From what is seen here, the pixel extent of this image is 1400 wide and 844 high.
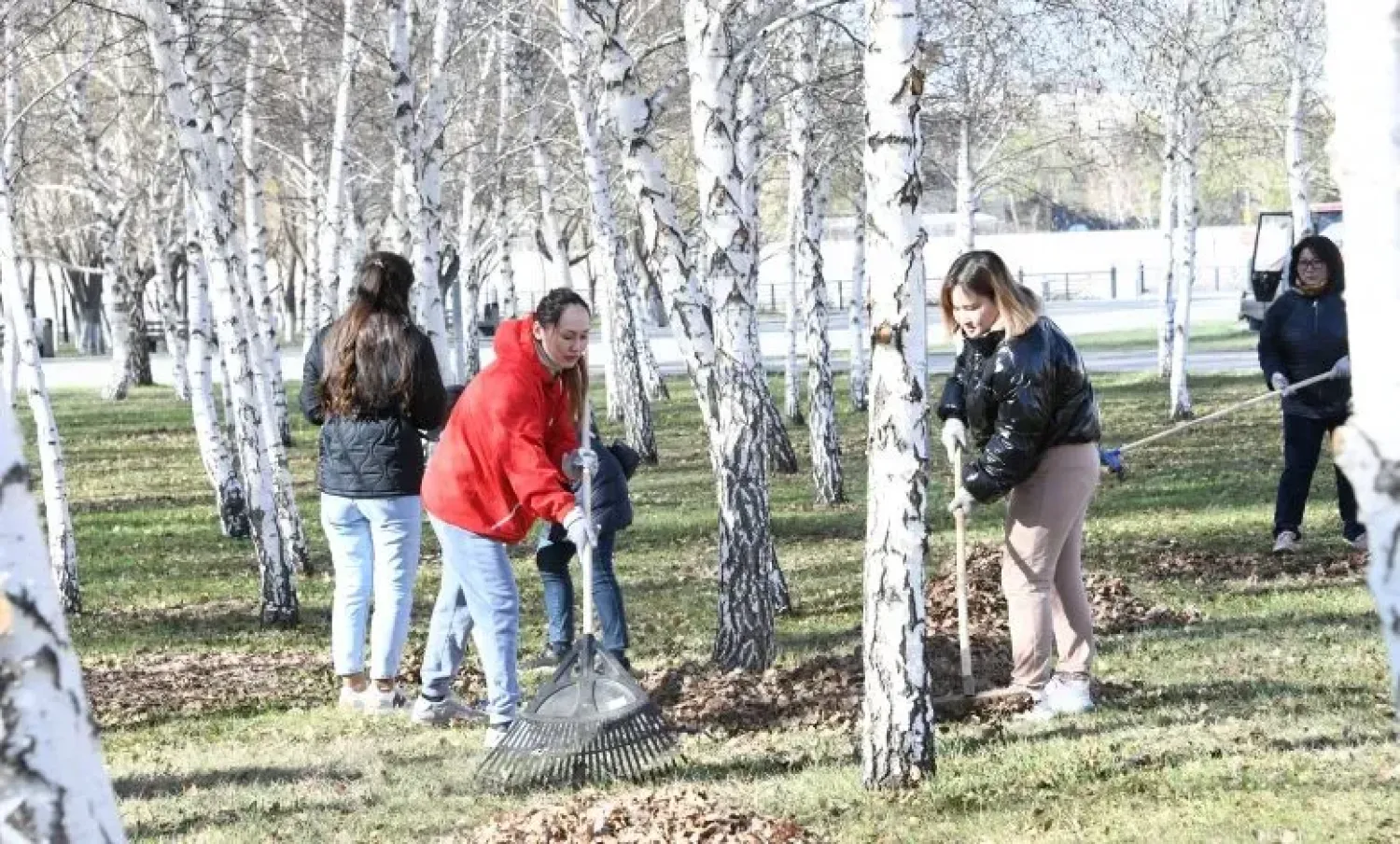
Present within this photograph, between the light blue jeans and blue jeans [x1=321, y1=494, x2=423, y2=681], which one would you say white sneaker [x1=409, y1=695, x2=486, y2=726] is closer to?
blue jeans [x1=321, y1=494, x2=423, y2=681]

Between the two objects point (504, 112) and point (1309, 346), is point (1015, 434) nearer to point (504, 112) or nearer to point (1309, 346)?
point (1309, 346)

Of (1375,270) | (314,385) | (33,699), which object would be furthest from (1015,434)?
(33,699)

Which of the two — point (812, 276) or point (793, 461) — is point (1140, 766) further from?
point (812, 276)

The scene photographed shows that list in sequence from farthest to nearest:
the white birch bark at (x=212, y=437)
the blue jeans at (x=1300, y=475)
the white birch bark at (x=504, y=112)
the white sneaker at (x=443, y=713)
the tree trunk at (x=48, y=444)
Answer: the white birch bark at (x=504, y=112) → the white birch bark at (x=212, y=437) → the tree trunk at (x=48, y=444) → the blue jeans at (x=1300, y=475) → the white sneaker at (x=443, y=713)

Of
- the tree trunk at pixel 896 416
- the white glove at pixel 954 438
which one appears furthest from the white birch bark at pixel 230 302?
the tree trunk at pixel 896 416

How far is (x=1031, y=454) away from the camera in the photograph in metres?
7.08

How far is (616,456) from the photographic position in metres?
8.68

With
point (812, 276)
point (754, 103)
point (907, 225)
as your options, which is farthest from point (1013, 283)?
point (812, 276)

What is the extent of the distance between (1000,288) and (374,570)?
9.76 ft

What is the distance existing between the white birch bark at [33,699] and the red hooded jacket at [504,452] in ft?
13.5

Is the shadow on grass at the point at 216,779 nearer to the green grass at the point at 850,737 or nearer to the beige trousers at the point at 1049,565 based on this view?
the green grass at the point at 850,737

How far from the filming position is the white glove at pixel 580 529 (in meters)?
6.98

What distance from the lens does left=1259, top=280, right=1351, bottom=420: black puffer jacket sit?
10984 millimetres

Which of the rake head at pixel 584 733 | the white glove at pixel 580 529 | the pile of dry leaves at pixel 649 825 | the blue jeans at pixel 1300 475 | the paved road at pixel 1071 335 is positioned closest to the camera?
the pile of dry leaves at pixel 649 825
